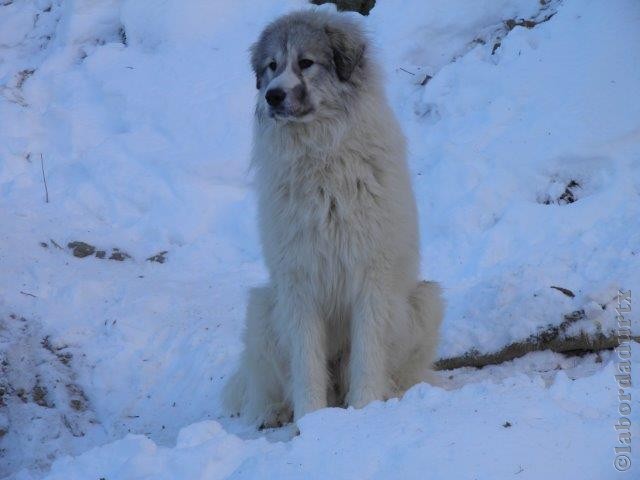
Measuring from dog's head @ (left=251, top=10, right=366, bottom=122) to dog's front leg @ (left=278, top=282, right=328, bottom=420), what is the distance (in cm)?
95

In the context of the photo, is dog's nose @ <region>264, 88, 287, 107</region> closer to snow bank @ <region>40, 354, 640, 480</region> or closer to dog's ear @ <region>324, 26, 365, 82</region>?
dog's ear @ <region>324, 26, 365, 82</region>

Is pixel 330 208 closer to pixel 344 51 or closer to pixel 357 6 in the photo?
pixel 344 51

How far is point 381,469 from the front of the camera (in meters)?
2.91

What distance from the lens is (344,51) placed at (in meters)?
4.31

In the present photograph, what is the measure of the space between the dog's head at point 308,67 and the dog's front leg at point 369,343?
3.24 ft

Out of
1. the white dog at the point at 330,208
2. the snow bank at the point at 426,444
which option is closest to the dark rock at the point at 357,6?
the white dog at the point at 330,208

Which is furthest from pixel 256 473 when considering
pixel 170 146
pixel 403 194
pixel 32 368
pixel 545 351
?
pixel 170 146

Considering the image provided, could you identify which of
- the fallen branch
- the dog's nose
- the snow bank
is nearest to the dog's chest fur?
the dog's nose

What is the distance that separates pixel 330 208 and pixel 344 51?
2.81 feet

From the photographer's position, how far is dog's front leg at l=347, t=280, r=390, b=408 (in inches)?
167

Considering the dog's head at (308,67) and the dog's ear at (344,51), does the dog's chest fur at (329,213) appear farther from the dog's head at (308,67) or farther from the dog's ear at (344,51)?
the dog's ear at (344,51)

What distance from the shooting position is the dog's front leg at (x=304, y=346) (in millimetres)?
4312

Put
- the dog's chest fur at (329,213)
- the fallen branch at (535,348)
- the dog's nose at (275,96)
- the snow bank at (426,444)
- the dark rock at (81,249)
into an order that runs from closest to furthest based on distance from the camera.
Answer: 1. the snow bank at (426,444)
2. the dog's nose at (275,96)
3. the dog's chest fur at (329,213)
4. the fallen branch at (535,348)
5. the dark rock at (81,249)

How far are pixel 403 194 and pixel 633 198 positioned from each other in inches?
120
